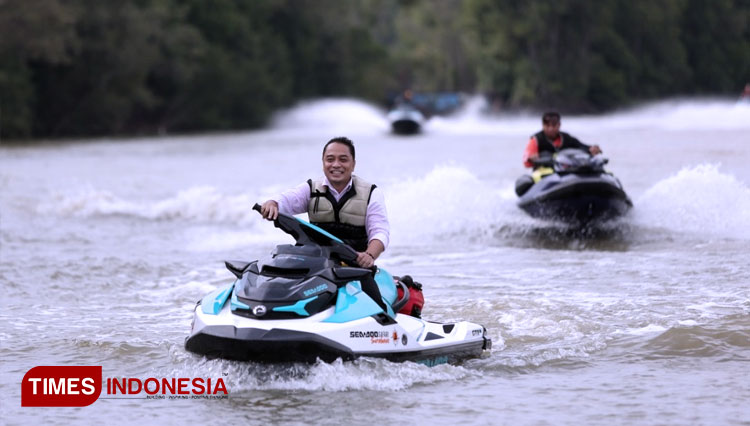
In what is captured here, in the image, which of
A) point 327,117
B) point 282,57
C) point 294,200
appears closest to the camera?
point 294,200

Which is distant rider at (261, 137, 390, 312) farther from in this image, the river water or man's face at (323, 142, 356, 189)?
the river water

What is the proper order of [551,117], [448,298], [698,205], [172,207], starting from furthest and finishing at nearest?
[172,207]
[698,205]
[551,117]
[448,298]

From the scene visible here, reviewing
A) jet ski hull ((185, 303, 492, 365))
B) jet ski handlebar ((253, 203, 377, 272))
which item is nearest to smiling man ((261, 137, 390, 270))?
jet ski handlebar ((253, 203, 377, 272))

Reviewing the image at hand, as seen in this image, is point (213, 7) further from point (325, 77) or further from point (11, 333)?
point (11, 333)

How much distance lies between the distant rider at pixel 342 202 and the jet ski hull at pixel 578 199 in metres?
7.08

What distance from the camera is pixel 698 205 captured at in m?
15.0

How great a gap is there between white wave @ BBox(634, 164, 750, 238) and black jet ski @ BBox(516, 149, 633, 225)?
72 cm

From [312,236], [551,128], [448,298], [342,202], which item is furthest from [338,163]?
[551,128]

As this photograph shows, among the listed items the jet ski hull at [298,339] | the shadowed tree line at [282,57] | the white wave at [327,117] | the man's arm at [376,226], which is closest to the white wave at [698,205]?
the man's arm at [376,226]

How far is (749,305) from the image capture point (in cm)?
911

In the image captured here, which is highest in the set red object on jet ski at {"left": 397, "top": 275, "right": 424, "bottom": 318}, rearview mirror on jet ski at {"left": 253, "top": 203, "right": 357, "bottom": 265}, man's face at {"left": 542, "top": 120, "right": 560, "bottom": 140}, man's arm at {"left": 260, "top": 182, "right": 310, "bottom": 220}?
man's face at {"left": 542, "top": 120, "right": 560, "bottom": 140}

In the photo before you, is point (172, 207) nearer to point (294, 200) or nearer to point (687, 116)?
point (294, 200)

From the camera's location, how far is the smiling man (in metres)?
7.19

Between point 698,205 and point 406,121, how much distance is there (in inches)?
1241
